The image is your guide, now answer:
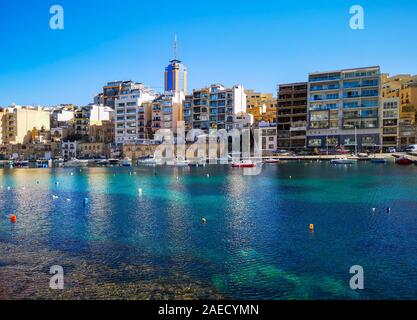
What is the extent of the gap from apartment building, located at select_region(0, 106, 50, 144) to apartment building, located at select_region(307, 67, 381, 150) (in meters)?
94.7

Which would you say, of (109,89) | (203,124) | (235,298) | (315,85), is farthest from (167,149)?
(235,298)

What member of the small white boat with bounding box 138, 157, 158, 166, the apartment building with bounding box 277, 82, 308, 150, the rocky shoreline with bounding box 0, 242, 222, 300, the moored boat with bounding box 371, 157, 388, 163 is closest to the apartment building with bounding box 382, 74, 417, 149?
the moored boat with bounding box 371, 157, 388, 163

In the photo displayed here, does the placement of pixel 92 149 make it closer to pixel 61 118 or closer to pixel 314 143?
pixel 61 118

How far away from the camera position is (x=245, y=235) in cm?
2220

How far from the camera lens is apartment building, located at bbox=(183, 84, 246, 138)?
108875mm

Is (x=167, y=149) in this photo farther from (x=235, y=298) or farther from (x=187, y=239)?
(x=235, y=298)

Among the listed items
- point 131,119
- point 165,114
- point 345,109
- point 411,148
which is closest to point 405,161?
point 411,148

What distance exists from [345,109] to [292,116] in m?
15.4

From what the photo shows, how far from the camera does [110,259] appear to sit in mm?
18000

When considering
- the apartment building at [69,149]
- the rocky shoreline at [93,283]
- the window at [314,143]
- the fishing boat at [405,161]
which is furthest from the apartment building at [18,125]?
the rocky shoreline at [93,283]

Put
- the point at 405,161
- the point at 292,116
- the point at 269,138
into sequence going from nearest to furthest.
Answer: the point at 405,161, the point at 292,116, the point at 269,138

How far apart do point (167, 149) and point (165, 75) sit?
79837 mm

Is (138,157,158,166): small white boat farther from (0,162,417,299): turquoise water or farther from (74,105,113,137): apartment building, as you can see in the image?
(0,162,417,299): turquoise water

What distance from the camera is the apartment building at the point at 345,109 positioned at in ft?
301
